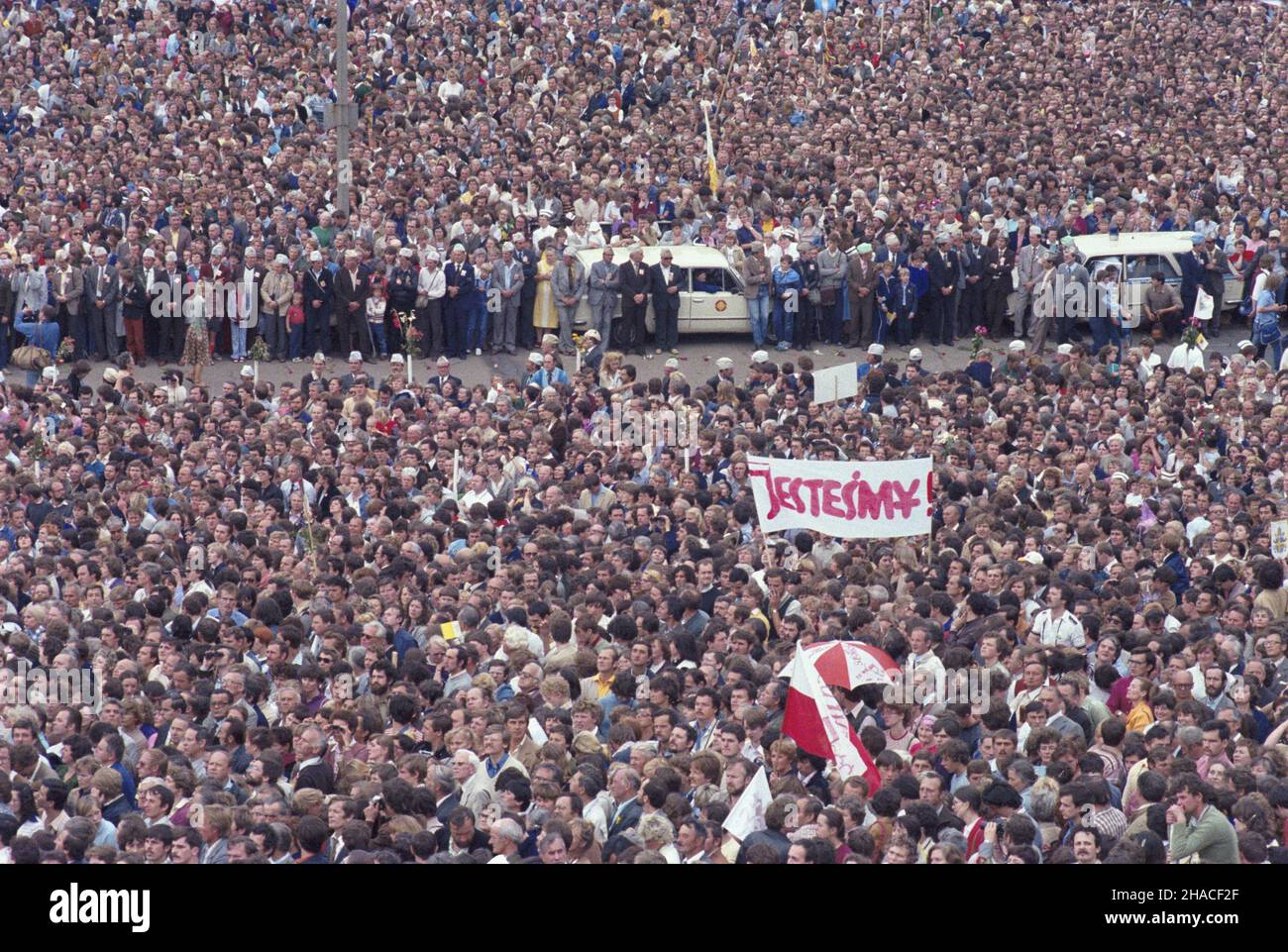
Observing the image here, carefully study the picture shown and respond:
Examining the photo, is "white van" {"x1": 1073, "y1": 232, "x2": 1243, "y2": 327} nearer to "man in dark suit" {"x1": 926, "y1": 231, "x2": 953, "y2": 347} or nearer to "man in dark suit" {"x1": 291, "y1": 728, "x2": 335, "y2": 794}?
"man in dark suit" {"x1": 926, "y1": 231, "x2": 953, "y2": 347}

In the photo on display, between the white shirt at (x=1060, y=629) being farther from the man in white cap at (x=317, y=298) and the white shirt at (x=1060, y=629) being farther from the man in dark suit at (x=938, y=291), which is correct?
the man in white cap at (x=317, y=298)

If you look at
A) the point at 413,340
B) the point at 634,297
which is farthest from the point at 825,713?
the point at 634,297

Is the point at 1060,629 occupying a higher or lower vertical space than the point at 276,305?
lower

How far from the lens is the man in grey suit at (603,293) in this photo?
28469 mm

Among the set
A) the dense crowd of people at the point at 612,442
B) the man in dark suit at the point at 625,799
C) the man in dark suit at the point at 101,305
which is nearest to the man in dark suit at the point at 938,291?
the dense crowd of people at the point at 612,442

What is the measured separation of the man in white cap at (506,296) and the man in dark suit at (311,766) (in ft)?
52.4

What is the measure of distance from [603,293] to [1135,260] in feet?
22.1

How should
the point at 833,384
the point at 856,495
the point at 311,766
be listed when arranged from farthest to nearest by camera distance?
the point at 833,384
the point at 856,495
the point at 311,766

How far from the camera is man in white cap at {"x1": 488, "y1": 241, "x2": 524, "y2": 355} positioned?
28.5m

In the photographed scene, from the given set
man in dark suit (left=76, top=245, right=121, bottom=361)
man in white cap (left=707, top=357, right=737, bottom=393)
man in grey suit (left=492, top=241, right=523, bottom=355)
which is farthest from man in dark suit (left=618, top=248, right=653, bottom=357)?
man in dark suit (left=76, top=245, right=121, bottom=361)

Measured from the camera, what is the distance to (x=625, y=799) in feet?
40.0

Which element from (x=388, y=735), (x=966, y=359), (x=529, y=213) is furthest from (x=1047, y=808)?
(x=529, y=213)

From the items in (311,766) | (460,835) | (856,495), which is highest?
(856,495)

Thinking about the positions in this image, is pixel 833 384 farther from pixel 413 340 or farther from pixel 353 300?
pixel 353 300
